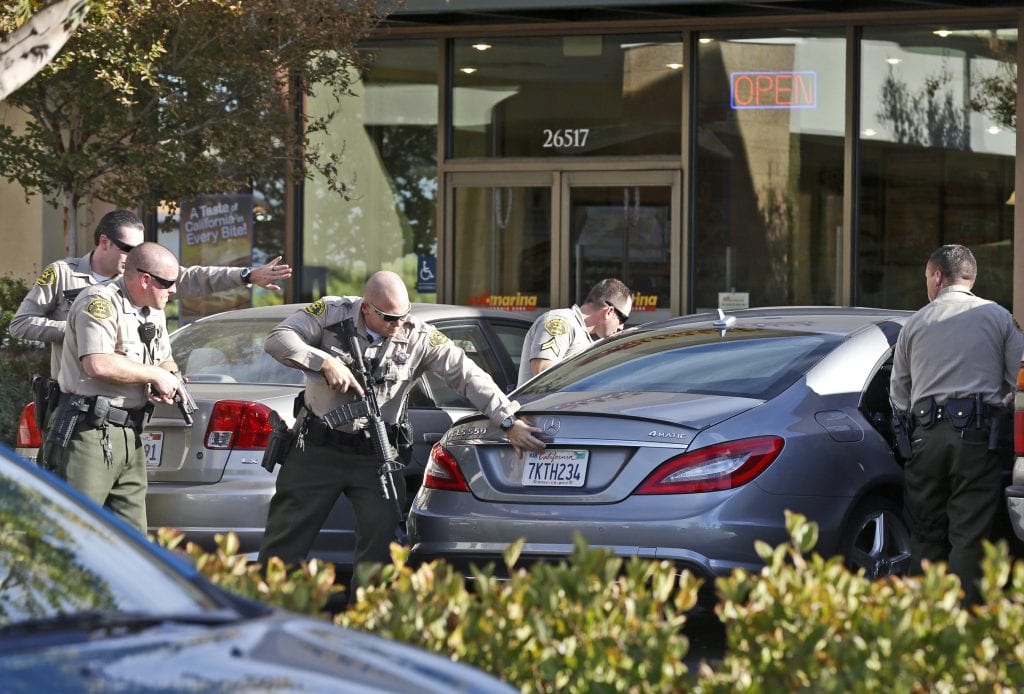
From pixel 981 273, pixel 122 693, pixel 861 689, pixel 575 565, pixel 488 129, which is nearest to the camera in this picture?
pixel 122 693

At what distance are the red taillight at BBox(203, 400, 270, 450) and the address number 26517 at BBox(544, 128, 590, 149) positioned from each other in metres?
7.78

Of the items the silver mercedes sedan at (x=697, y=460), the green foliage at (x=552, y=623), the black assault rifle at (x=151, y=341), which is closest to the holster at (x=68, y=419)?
the black assault rifle at (x=151, y=341)

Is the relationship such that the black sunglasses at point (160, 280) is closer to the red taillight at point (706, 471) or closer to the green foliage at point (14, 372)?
the red taillight at point (706, 471)

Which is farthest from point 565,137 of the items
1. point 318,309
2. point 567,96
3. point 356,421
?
point 356,421

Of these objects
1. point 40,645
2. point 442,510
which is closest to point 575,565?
point 40,645

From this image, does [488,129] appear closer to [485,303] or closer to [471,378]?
[485,303]

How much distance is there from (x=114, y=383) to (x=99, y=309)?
0.32 meters

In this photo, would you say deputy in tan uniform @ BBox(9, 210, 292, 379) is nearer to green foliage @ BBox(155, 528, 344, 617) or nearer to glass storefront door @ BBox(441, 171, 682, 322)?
green foliage @ BBox(155, 528, 344, 617)

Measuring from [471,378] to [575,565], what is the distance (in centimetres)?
285

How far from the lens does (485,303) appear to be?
14.9 metres

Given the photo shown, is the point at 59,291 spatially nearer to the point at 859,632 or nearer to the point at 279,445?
the point at 279,445

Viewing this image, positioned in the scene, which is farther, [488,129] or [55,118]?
[488,129]

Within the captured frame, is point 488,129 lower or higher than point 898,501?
higher

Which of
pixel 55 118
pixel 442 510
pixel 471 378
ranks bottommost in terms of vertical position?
pixel 442 510
